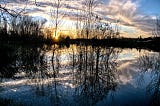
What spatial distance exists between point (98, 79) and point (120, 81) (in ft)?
4.26

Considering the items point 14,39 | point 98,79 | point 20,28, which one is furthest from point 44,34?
point 98,79

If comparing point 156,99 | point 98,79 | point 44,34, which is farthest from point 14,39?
point 156,99

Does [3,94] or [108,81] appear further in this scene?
[108,81]

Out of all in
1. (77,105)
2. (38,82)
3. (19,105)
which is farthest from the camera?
(38,82)

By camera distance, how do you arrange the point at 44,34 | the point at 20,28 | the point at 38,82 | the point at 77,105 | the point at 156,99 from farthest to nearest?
the point at 44,34 < the point at 20,28 < the point at 38,82 < the point at 156,99 < the point at 77,105

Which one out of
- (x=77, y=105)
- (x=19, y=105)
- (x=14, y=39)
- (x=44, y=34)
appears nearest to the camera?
(x=19, y=105)

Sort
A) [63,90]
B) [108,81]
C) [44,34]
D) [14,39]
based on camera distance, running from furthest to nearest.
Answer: [44,34]
[14,39]
[108,81]
[63,90]

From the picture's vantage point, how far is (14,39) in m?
87.9

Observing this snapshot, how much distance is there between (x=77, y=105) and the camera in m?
11.0

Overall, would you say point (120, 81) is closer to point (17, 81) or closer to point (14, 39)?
point (17, 81)

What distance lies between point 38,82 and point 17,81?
118 centimetres

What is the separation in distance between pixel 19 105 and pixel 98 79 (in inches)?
317

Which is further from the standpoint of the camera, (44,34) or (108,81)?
(44,34)

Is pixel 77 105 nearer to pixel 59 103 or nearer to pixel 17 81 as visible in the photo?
pixel 59 103
